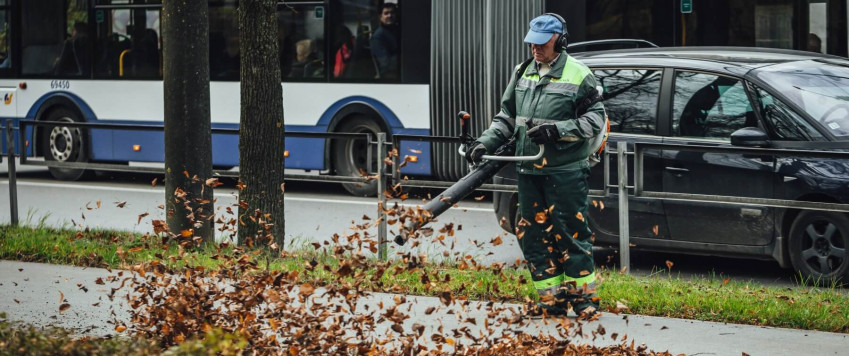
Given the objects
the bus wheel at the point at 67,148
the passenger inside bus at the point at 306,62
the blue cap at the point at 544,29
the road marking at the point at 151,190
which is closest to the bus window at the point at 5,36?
the bus wheel at the point at 67,148

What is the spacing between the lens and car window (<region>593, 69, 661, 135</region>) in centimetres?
950

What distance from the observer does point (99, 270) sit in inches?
366

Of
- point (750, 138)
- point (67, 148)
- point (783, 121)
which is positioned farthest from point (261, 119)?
point (67, 148)

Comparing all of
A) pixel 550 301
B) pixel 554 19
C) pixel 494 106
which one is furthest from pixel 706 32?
pixel 550 301

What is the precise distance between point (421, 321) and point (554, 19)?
1.83 meters

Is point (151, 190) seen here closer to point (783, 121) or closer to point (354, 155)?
point (354, 155)

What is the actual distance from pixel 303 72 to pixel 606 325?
9.70m

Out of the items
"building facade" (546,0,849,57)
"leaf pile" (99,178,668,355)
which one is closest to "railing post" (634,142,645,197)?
"leaf pile" (99,178,668,355)

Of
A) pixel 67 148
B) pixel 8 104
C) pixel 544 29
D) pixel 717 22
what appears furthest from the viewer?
pixel 8 104

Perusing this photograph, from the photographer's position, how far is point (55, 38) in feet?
61.0

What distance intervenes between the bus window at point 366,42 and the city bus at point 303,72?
1 centimetres

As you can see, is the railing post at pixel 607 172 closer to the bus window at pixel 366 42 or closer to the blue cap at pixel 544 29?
the blue cap at pixel 544 29

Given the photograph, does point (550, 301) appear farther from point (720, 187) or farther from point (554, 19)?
point (720, 187)

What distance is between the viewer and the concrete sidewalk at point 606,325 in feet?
22.0
